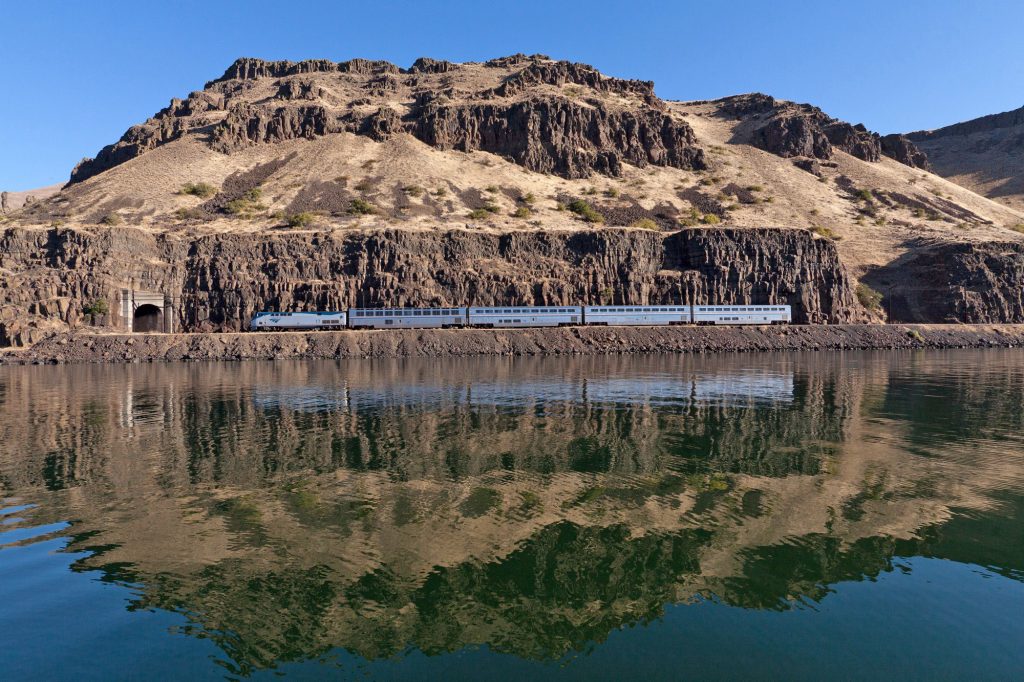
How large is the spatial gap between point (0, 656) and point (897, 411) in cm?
3706

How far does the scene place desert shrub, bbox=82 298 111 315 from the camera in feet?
280

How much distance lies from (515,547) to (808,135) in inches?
7209

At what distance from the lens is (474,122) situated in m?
148

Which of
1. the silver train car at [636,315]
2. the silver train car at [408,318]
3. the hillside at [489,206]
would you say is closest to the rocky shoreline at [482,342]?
the silver train car at [636,315]

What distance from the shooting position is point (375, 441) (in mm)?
24906

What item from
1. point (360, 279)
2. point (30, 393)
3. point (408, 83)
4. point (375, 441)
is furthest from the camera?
point (408, 83)

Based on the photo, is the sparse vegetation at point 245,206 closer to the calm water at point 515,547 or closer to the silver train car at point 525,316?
the silver train car at point 525,316

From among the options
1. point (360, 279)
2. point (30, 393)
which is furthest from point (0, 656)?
point (360, 279)

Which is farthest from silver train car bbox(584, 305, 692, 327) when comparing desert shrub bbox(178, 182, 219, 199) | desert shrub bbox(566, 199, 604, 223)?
desert shrub bbox(178, 182, 219, 199)

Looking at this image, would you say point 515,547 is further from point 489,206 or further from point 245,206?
point 245,206

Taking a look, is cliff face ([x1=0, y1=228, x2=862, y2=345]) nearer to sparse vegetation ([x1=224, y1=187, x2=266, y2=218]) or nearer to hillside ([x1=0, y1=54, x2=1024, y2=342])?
hillside ([x1=0, y1=54, x2=1024, y2=342])

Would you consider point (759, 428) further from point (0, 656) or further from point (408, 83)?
point (408, 83)

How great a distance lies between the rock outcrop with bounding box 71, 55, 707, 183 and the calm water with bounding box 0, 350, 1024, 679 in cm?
12636

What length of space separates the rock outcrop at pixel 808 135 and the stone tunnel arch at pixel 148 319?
6096 inches
